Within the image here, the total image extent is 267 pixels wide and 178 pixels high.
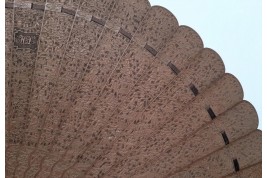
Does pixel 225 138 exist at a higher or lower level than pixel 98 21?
lower

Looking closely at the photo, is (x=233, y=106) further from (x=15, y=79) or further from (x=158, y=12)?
(x=15, y=79)

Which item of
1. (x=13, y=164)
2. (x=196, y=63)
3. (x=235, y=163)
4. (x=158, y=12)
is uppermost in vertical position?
(x=158, y=12)

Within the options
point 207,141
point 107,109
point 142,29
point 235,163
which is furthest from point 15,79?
point 235,163

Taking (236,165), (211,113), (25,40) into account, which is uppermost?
(25,40)

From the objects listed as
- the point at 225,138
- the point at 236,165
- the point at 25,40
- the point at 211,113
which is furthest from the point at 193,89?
the point at 25,40

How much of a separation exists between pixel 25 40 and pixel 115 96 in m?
0.39

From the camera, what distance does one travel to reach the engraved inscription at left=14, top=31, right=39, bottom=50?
4.83ft

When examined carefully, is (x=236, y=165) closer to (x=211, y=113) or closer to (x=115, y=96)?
(x=211, y=113)

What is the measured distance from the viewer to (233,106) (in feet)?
5.95

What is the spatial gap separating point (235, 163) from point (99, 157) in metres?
0.62

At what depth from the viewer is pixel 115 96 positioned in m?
1.63

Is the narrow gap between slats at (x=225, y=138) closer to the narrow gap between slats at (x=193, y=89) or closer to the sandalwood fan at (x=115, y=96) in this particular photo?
the sandalwood fan at (x=115, y=96)

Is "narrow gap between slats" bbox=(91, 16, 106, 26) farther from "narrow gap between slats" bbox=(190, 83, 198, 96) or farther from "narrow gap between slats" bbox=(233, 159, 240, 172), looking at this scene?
"narrow gap between slats" bbox=(233, 159, 240, 172)

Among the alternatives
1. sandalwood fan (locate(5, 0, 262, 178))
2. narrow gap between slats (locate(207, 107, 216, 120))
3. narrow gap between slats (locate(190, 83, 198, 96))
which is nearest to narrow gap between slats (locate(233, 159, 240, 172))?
sandalwood fan (locate(5, 0, 262, 178))
